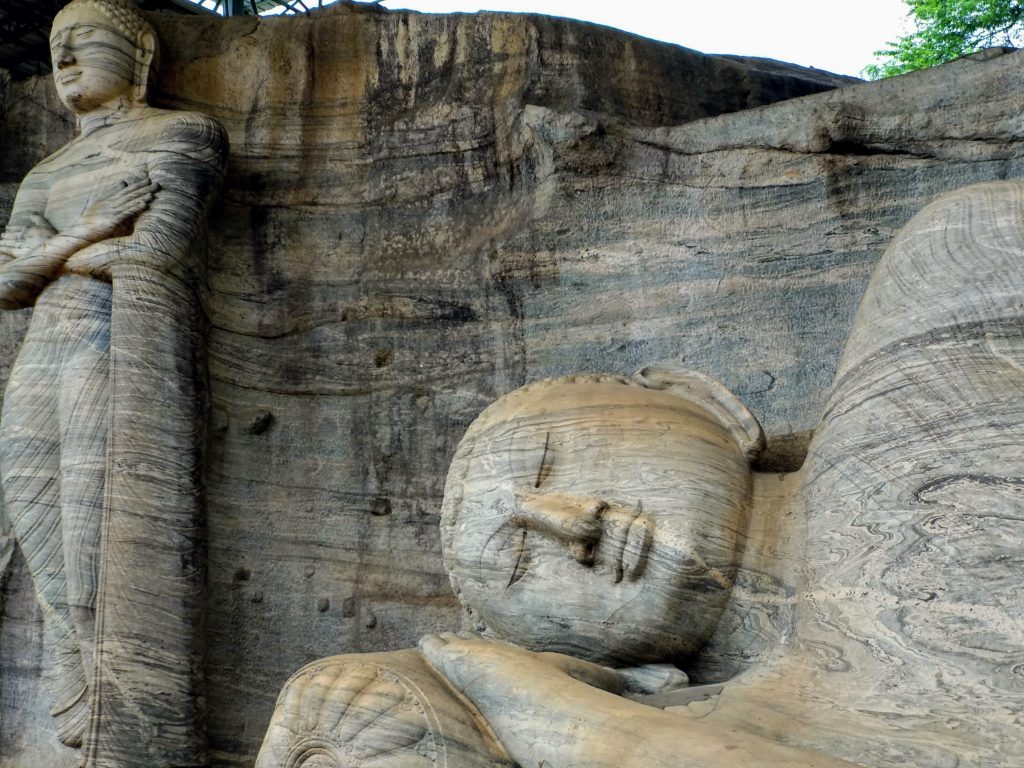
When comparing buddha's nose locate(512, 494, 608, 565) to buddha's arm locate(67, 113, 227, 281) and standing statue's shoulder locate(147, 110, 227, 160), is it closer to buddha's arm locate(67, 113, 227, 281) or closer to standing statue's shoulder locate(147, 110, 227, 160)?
buddha's arm locate(67, 113, 227, 281)

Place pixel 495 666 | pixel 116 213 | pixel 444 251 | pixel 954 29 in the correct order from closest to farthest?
pixel 495 666, pixel 116 213, pixel 444 251, pixel 954 29

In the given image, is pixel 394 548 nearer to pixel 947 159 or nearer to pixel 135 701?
pixel 135 701

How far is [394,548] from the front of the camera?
490 cm

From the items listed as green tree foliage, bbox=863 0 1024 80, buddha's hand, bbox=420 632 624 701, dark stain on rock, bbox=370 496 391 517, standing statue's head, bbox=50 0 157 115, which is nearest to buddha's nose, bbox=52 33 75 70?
standing statue's head, bbox=50 0 157 115

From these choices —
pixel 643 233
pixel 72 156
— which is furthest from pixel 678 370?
pixel 72 156

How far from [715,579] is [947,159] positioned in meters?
1.76

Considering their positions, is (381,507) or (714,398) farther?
(381,507)

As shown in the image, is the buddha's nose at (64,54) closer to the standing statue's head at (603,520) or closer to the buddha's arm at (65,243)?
the buddha's arm at (65,243)

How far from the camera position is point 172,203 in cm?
484

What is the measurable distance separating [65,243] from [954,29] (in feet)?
28.2

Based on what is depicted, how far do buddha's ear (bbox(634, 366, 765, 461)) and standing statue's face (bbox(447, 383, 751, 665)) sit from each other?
0.05 metres

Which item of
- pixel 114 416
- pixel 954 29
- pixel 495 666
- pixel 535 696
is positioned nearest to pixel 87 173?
pixel 114 416

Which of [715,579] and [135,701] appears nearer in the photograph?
[715,579]

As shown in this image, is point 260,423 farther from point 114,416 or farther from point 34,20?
→ point 34,20
